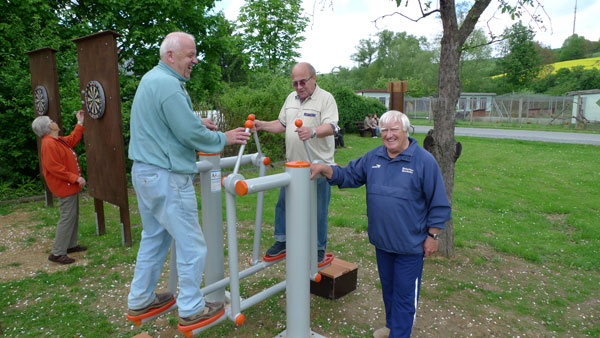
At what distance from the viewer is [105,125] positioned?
5102 mm

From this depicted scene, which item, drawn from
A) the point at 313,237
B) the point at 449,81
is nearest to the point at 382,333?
the point at 313,237

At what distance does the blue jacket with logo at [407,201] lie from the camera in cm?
263

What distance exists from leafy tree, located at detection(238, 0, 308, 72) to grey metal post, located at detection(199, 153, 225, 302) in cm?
2019

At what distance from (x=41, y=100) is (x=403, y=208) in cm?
636

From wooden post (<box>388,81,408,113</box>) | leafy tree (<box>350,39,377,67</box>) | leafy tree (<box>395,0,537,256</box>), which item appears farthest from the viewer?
leafy tree (<box>350,39,377,67</box>)

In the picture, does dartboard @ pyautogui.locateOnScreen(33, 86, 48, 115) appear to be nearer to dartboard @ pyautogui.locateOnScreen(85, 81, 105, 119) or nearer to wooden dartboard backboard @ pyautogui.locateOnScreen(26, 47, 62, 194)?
wooden dartboard backboard @ pyautogui.locateOnScreen(26, 47, 62, 194)

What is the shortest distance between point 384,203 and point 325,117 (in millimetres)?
1106

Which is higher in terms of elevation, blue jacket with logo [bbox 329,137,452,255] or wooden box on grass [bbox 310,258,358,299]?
blue jacket with logo [bbox 329,137,452,255]

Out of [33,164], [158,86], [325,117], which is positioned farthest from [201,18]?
[158,86]

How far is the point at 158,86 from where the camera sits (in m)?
2.31

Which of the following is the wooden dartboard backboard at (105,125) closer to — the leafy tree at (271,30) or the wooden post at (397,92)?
the wooden post at (397,92)

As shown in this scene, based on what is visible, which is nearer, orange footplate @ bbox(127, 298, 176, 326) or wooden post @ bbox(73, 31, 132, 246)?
orange footplate @ bbox(127, 298, 176, 326)

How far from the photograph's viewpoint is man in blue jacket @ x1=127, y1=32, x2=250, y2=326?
2.34 meters

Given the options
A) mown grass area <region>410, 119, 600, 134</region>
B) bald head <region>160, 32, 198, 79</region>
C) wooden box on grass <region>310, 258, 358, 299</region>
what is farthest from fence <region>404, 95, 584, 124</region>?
bald head <region>160, 32, 198, 79</region>
